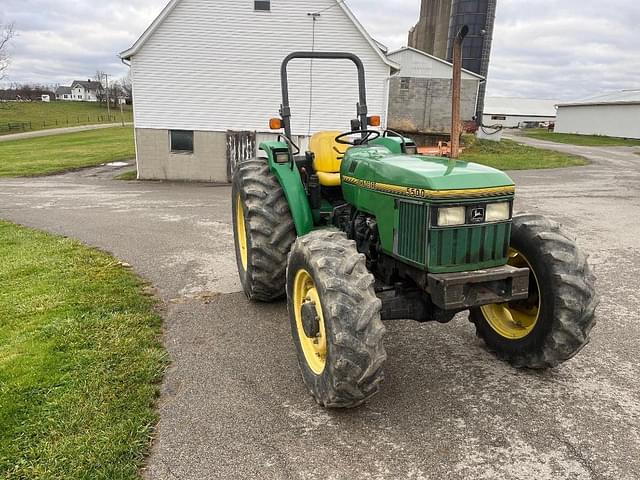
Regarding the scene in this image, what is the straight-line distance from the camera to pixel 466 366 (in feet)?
12.9

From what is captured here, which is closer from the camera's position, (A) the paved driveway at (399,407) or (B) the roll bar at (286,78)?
(A) the paved driveway at (399,407)

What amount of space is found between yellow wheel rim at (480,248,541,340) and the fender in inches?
64.4

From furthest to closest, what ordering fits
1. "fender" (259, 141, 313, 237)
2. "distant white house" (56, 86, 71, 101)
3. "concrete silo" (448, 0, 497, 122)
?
"distant white house" (56, 86, 71, 101) < "concrete silo" (448, 0, 497, 122) < "fender" (259, 141, 313, 237)

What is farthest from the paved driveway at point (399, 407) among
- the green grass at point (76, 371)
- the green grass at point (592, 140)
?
the green grass at point (592, 140)

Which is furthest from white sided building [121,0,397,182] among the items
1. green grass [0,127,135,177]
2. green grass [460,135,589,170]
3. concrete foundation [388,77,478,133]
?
concrete foundation [388,77,478,133]

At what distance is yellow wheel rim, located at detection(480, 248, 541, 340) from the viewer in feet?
11.9

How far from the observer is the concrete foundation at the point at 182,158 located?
52.4ft

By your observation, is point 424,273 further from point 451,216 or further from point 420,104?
point 420,104

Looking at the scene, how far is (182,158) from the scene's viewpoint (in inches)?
642

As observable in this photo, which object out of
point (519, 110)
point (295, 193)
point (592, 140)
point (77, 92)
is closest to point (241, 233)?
point (295, 193)

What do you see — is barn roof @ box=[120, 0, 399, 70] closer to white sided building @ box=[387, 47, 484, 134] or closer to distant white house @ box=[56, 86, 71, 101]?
white sided building @ box=[387, 47, 484, 134]

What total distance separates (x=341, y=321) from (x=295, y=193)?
6.08 ft

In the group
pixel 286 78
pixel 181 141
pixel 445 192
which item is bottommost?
pixel 181 141

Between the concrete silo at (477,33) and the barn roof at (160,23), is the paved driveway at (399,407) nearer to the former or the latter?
the barn roof at (160,23)
